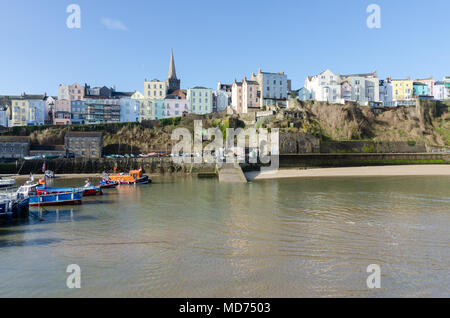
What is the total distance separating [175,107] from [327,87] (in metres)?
32.0

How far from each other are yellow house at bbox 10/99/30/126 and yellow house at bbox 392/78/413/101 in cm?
8351

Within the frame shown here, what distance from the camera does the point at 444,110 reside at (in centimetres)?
6425

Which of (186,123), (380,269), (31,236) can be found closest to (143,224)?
(31,236)

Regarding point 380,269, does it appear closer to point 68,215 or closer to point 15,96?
point 68,215

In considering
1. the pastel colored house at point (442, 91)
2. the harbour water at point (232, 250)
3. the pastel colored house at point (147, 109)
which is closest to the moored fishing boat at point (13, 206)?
the harbour water at point (232, 250)

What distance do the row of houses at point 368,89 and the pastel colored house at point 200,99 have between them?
65.0 feet

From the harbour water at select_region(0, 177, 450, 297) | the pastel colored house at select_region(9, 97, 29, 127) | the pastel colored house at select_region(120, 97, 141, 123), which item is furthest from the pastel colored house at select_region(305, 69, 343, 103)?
the pastel colored house at select_region(9, 97, 29, 127)

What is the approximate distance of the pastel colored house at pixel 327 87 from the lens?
2557 inches

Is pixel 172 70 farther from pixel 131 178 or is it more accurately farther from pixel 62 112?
pixel 131 178

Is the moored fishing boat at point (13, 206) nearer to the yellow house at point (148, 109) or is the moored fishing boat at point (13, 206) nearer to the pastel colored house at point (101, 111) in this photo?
the yellow house at point (148, 109)

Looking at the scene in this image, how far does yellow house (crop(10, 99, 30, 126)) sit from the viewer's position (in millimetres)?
64938

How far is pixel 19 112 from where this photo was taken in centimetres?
6512
